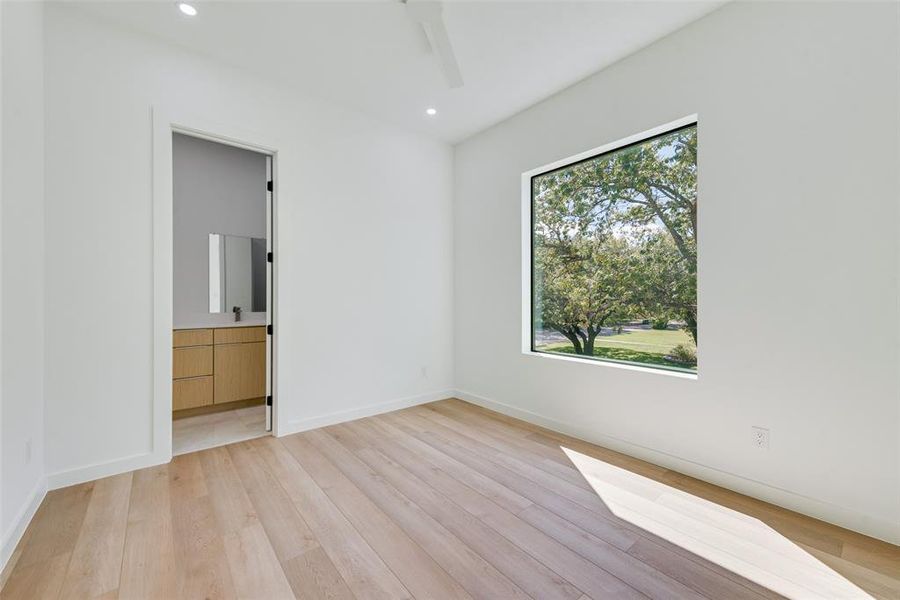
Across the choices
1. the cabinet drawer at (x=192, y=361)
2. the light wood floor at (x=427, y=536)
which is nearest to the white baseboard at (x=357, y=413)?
the light wood floor at (x=427, y=536)

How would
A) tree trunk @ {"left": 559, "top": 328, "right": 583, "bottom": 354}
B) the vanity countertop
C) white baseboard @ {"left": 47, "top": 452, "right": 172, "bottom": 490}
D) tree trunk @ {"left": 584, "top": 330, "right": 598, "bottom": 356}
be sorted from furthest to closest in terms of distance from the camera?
1. the vanity countertop
2. tree trunk @ {"left": 559, "top": 328, "right": 583, "bottom": 354}
3. tree trunk @ {"left": 584, "top": 330, "right": 598, "bottom": 356}
4. white baseboard @ {"left": 47, "top": 452, "right": 172, "bottom": 490}

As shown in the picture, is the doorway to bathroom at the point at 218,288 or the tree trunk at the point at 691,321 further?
the doorway to bathroom at the point at 218,288

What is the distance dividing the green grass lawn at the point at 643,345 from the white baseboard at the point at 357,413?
1.87m

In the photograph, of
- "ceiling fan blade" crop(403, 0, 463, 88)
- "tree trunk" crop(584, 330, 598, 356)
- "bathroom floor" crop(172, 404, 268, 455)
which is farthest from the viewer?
"tree trunk" crop(584, 330, 598, 356)

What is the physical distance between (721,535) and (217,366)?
163 inches

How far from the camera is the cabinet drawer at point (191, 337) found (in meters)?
3.53

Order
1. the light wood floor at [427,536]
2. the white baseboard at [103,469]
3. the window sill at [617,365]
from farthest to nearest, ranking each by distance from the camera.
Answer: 1. the window sill at [617,365]
2. the white baseboard at [103,469]
3. the light wood floor at [427,536]

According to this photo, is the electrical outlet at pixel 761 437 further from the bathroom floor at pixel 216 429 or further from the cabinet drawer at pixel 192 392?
the cabinet drawer at pixel 192 392

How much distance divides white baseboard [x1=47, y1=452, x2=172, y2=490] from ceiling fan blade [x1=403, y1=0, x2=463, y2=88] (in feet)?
Answer: 10.8

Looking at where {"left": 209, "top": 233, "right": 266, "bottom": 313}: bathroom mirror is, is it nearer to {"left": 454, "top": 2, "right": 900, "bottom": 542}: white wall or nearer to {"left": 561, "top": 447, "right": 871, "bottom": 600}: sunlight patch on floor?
{"left": 454, "top": 2, "right": 900, "bottom": 542}: white wall

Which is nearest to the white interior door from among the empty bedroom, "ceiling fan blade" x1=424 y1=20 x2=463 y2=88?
the empty bedroom

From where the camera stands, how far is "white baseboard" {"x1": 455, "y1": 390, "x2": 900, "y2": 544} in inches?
73.1

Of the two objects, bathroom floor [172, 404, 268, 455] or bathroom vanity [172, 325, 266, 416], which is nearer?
bathroom floor [172, 404, 268, 455]

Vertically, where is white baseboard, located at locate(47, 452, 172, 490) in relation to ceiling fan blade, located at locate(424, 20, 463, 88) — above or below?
below
